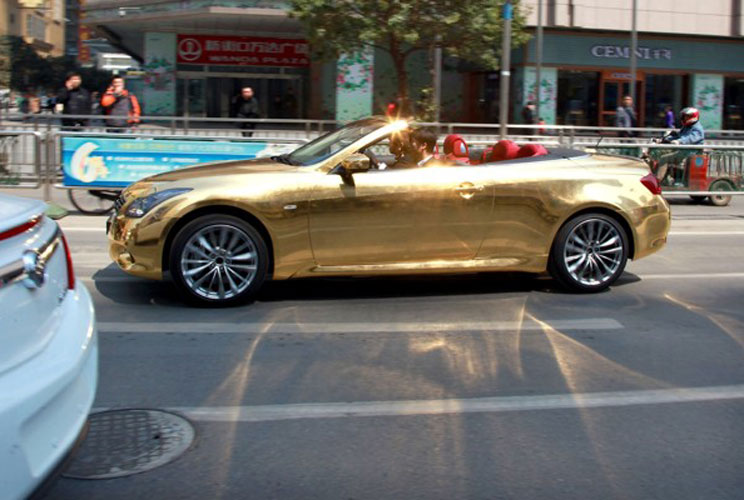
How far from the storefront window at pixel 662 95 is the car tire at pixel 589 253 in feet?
95.9

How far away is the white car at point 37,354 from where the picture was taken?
2652mm

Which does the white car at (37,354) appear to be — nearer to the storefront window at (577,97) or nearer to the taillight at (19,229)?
the taillight at (19,229)

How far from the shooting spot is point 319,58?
1686 centimetres

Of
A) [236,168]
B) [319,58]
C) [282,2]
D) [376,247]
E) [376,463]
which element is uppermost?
[282,2]

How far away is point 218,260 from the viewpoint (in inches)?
260

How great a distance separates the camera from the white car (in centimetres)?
265

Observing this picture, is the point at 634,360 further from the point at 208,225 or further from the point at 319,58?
the point at 319,58

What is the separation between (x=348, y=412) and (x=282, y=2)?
86.8 ft

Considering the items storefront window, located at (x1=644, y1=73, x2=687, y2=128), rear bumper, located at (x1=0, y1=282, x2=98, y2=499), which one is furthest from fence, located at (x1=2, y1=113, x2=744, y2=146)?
rear bumper, located at (x1=0, y1=282, x2=98, y2=499)

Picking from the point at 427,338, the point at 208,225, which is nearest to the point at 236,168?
the point at 208,225

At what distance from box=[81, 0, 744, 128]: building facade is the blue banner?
2023cm

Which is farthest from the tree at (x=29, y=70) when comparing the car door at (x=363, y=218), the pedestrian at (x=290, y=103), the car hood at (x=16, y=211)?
the car hood at (x=16, y=211)

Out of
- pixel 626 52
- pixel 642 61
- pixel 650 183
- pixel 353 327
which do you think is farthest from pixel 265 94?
pixel 353 327

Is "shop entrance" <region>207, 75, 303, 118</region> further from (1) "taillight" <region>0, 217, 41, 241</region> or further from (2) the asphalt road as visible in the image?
(1) "taillight" <region>0, 217, 41, 241</region>
